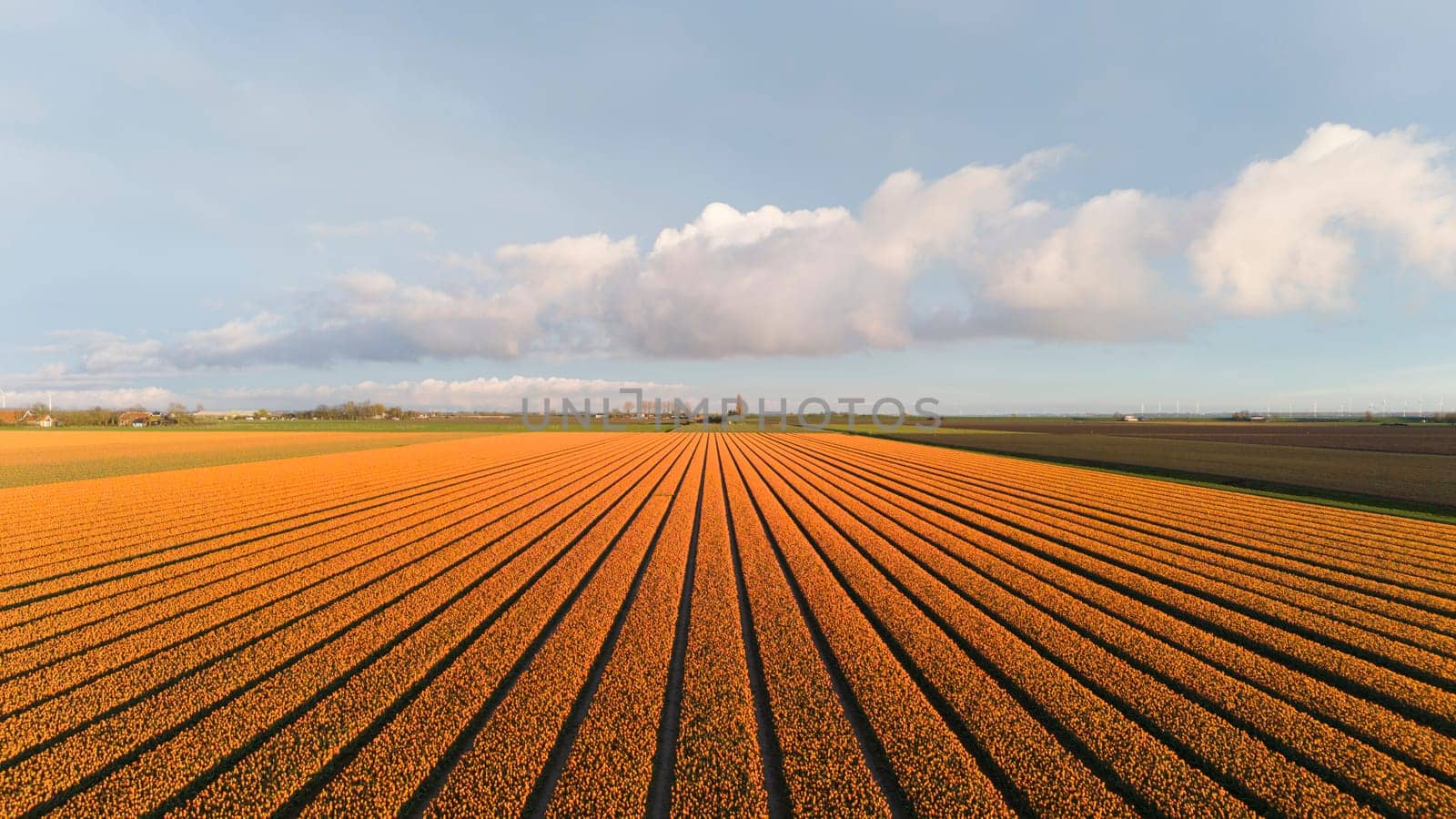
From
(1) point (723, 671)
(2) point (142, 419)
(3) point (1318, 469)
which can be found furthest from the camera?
(2) point (142, 419)

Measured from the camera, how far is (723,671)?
19.6 feet

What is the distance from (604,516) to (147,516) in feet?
37.6

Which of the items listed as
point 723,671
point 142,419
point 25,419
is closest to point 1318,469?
point 723,671

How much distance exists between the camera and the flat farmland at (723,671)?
4215mm

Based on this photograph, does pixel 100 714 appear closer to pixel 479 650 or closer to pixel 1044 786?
pixel 479 650

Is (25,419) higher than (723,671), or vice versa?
(25,419)

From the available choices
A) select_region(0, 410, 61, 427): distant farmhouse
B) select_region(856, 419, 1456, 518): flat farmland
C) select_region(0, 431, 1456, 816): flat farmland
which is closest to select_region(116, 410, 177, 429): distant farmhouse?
select_region(0, 410, 61, 427): distant farmhouse

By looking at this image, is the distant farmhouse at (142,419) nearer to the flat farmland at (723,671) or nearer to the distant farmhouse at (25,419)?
the distant farmhouse at (25,419)

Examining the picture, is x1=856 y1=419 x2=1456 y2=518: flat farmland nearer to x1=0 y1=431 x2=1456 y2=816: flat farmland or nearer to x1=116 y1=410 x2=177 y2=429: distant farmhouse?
x1=0 y1=431 x2=1456 y2=816: flat farmland

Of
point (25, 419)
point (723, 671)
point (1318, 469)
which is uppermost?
point (25, 419)

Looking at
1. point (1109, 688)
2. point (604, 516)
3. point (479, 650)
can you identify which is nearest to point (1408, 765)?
point (1109, 688)

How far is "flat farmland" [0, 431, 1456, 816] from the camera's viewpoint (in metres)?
4.21

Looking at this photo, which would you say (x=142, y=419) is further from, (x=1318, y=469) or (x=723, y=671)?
(x=1318, y=469)

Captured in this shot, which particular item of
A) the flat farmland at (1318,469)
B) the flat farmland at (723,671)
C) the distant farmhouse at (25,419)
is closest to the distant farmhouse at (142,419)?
the distant farmhouse at (25,419)
